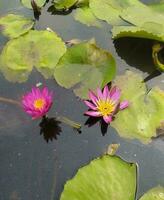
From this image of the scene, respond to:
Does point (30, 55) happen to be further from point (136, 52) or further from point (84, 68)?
point (136, 52)

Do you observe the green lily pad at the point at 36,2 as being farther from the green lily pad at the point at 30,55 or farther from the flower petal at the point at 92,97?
the flower petal at the point at 92,97

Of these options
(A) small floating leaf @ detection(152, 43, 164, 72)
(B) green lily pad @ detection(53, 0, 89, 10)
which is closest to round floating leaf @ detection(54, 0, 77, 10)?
(B) green lily pad @ detection(53, 0, 89, 10)

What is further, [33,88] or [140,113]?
[33,88]

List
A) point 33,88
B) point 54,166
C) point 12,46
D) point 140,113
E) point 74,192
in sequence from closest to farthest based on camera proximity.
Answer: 1. point 74,192
2. point 54,166
3. point 140,113
4. point 33,88
5. point 12,46

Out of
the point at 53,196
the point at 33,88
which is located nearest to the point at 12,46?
the point at 33,88

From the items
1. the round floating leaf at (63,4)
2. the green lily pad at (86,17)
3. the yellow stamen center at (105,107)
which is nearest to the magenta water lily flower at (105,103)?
the yellow stamen center at (105,107)

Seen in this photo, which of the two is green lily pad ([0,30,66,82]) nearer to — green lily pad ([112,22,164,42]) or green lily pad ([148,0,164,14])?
green lily pad ([112,22,164,42])

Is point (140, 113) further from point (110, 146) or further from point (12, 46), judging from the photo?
point (12, 46)

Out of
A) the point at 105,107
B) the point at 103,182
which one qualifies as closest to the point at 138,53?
the point at 105,107
